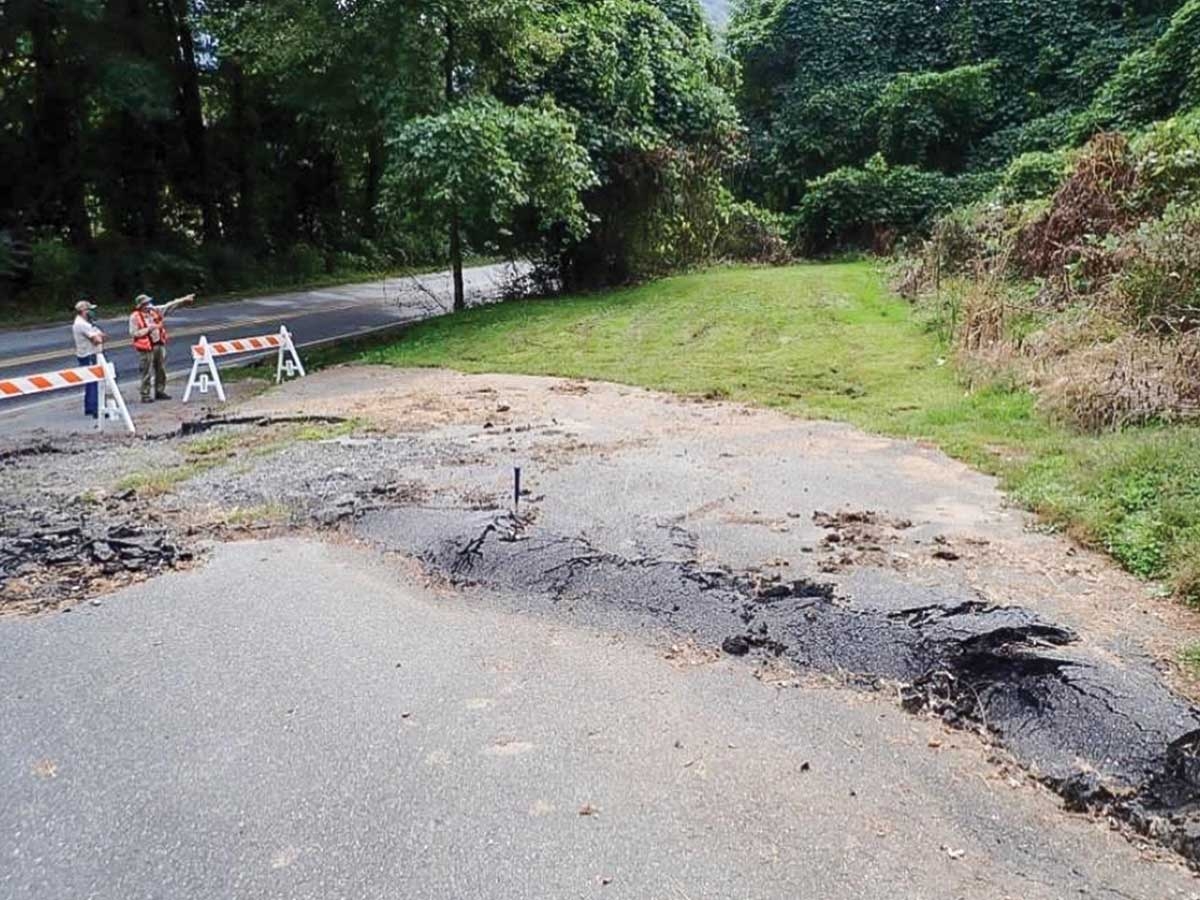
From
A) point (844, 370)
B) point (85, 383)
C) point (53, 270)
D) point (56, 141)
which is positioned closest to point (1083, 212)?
point (844, 370)

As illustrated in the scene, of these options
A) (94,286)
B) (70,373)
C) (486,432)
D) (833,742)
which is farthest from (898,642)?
(94,286)

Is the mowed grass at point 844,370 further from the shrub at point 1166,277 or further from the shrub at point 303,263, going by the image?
the shrub at point 303,263

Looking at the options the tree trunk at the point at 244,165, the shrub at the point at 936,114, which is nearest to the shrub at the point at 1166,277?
the shrub at the point at 936,114

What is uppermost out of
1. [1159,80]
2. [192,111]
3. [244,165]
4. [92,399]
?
[192,111]

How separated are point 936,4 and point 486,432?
30672mm

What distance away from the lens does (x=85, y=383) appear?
10578 mm

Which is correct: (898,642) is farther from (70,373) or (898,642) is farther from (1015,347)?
(70,373)

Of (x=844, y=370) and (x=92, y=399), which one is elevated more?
(x=92, y=399)

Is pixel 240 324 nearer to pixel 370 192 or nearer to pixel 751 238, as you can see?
pixel 370 192

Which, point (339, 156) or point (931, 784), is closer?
point (931, 784)

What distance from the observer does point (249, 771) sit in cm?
350

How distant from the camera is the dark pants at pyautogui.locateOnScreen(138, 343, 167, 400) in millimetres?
11930

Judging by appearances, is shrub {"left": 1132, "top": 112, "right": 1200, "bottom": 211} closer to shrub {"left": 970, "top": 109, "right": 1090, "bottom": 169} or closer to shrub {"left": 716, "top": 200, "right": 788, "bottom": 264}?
shrub {"left": 970, "top": 109, "right": 1090, "bottom": 169}

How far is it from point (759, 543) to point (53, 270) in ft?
74.0
